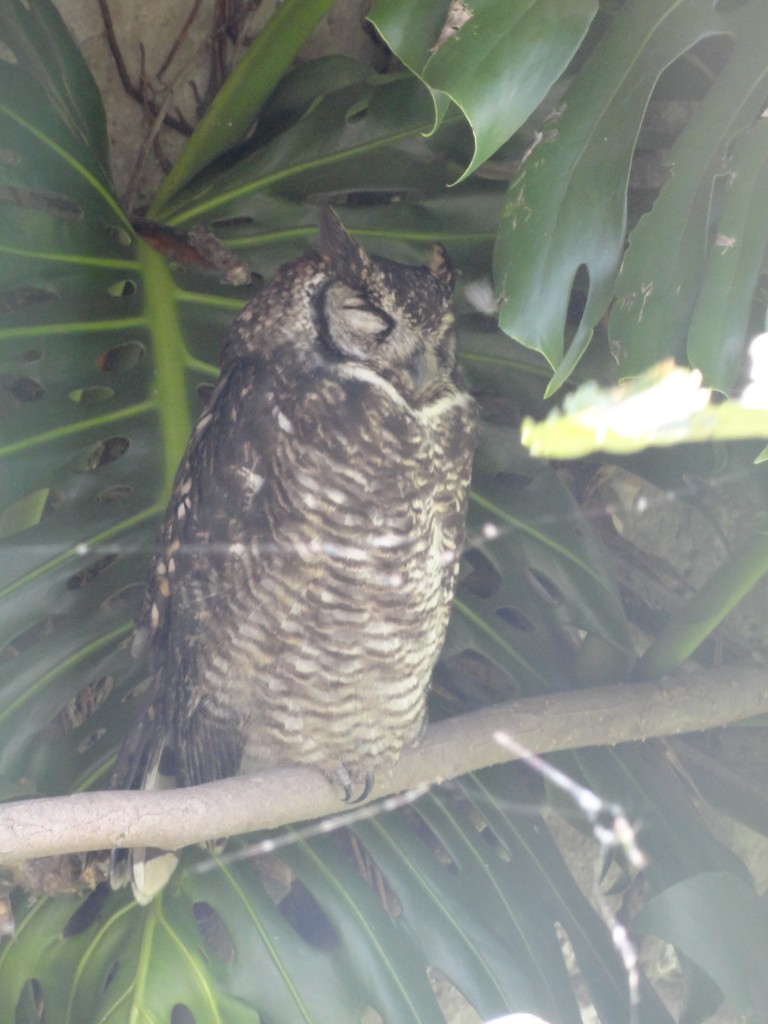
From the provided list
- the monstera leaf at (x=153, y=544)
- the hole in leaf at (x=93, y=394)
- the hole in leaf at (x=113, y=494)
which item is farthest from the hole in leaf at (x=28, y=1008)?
the hole in leaf at (x=93, y=394)

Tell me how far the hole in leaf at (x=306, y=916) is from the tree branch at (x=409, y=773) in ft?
0.80

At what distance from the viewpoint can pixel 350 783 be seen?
1.27m

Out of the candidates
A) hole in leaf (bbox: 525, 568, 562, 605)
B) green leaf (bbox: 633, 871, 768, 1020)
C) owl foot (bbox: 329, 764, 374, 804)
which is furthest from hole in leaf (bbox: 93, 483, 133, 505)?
green leaf (bbox: 633, 871, 768, 1020)

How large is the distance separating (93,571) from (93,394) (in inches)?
9.5

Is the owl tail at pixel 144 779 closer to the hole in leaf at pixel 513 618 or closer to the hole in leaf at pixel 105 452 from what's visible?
the hole in leaf at pixel 105 452

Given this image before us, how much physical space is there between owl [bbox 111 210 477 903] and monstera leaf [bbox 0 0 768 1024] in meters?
0.12

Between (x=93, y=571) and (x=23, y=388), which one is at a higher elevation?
(x=23, y=388)

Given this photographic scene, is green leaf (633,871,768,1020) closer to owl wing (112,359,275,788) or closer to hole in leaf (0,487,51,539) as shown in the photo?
owl wing (112,359,275,788)

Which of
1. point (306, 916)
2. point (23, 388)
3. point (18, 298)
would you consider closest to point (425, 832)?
point (306, 916)

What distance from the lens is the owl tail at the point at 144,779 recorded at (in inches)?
48.8

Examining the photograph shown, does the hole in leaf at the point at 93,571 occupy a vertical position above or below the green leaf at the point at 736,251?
above

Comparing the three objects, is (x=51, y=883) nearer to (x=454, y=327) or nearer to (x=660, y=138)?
(x=454, y=327)

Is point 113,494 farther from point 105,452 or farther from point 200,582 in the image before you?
point 200,582

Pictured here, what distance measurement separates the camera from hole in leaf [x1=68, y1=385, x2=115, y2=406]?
1.32m
